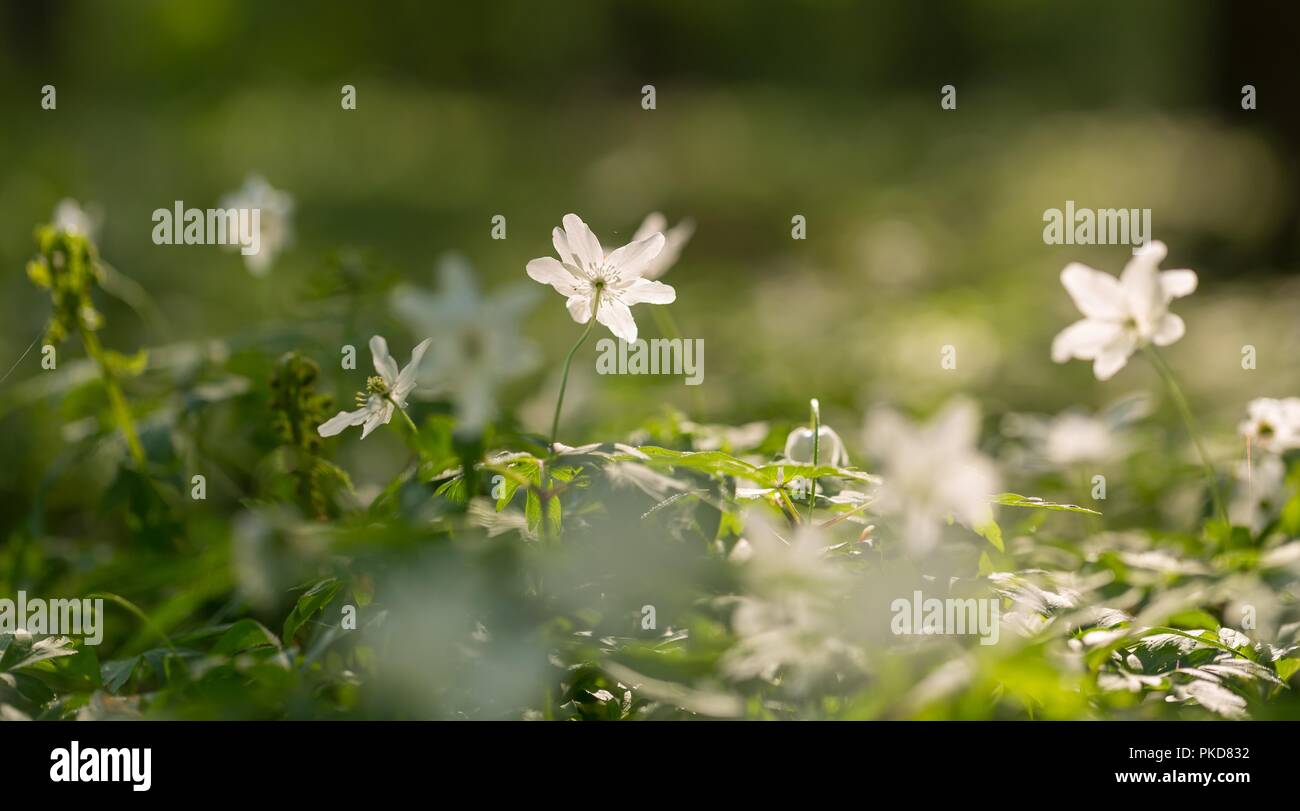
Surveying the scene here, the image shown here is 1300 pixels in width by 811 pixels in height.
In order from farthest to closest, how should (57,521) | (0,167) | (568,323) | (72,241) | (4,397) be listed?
(0,167) → (568,323) → (57,521) → (4,397) → (72,241)

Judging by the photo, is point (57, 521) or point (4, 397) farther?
point (57, 521)

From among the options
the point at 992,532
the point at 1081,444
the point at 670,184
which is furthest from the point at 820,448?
the point at 670,184

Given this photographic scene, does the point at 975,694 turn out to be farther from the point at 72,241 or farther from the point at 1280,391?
the point at 1280,391

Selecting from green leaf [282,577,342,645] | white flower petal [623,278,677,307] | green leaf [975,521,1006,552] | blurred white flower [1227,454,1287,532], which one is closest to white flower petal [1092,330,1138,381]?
blurred white flower [1227,454,1287,532]

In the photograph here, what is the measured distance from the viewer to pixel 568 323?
6234mm

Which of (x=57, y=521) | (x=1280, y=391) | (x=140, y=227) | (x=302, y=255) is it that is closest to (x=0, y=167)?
(x=140, y=227)

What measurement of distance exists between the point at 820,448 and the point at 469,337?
550 mm

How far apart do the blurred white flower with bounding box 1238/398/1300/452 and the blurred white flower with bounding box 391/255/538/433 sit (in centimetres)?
116

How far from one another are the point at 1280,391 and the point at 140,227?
23.5 feet

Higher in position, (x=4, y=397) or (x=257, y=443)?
(x=4, y=397)

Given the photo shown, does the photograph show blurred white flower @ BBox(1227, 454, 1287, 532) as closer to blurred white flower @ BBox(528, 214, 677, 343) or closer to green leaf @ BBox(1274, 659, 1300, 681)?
green leaf @ BBox(1274, 659, 1300, 681)

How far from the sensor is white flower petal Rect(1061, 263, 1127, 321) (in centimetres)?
150

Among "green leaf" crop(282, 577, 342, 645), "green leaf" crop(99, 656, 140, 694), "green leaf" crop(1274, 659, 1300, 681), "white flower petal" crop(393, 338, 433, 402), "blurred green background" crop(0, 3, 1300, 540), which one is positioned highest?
"blurred green background" crop(0, 3, 1300, 540)

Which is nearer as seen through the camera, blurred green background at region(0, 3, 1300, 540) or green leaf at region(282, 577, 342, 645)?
green leaf at region(282, 577, 342, 645)
